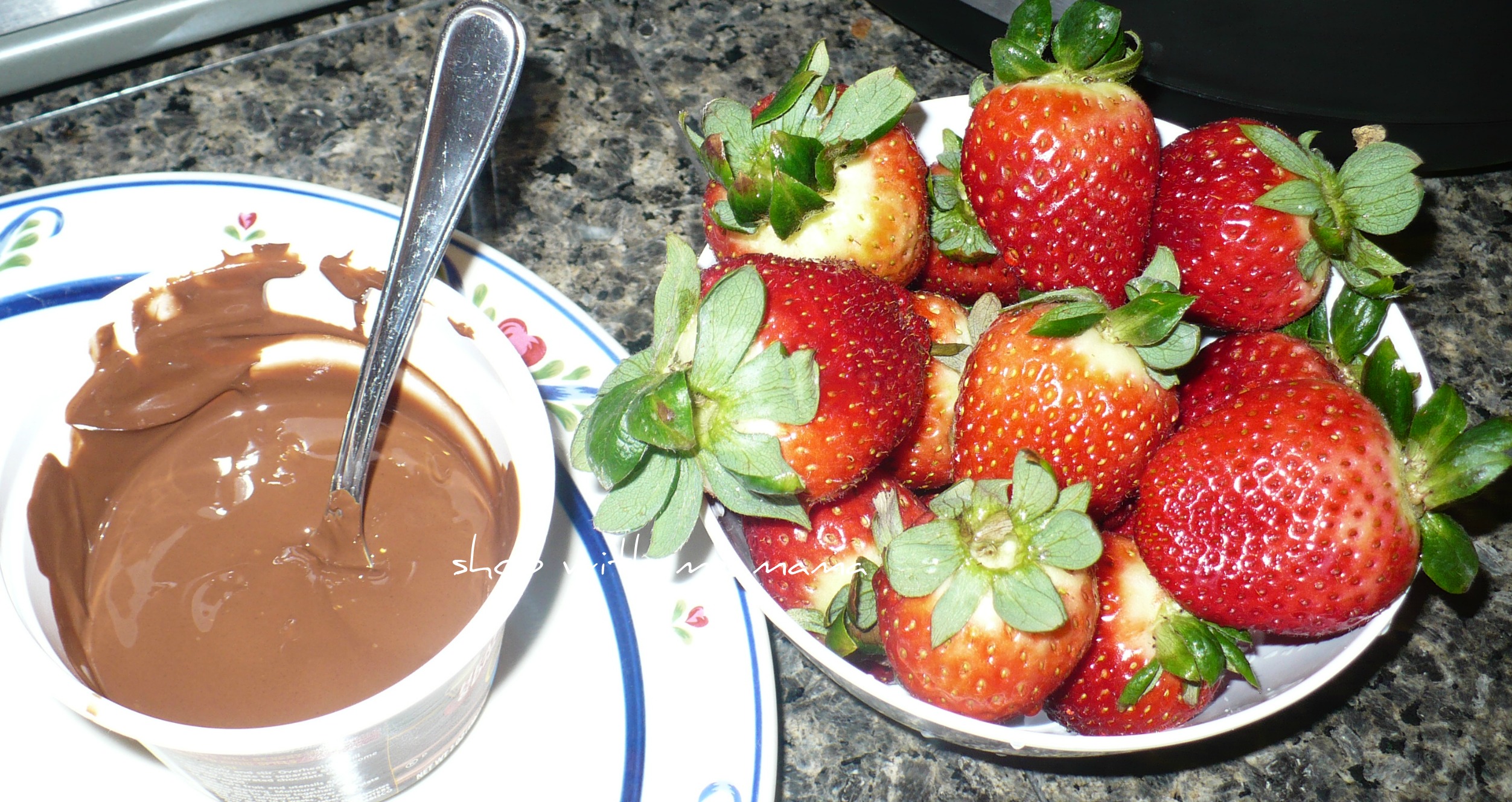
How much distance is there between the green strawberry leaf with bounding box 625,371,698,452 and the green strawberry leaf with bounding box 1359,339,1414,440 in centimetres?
52

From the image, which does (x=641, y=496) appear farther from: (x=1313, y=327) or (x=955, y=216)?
(x=1313, y=327)

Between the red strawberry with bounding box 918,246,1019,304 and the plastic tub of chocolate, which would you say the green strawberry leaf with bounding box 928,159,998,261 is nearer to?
the red strawberry with bounding box 918,246,1019,304

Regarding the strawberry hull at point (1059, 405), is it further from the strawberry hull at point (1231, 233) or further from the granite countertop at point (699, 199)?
the granite countertop at point (699, 199)

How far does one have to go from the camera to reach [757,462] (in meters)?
0.70

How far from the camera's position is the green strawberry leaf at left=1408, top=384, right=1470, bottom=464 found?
736 mm

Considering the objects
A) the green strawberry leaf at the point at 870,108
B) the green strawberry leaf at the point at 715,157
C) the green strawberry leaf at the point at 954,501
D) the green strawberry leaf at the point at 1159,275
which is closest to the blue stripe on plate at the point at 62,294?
the green strawberry leaf at the point at 715,157

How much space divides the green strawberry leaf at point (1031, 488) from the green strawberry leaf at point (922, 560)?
0.05 m

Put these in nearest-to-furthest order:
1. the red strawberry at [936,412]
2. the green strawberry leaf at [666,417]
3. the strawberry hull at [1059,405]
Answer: the green strawberry leaf at [666,417] < the strawberry hull at [1059,405] < the red strawberry at [936,412]

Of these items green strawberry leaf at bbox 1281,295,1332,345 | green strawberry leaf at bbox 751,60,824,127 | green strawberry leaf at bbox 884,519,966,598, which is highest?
green strawberry leaf at bbox 751,60,824,127

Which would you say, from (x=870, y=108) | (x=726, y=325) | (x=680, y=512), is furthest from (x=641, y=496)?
(x=870, y=108)

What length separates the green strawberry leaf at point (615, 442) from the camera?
2.27ft

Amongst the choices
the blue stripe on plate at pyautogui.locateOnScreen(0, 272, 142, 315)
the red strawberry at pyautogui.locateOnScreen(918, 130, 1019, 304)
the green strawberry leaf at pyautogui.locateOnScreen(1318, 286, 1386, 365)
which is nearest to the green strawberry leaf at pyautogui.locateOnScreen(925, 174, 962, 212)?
the red strawberry at pyautogui.locateOnScreen(918, 130, 1019, 304)

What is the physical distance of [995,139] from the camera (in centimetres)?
81

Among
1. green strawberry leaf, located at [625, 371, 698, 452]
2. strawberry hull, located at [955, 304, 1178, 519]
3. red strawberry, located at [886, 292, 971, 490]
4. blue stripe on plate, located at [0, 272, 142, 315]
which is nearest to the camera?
green strawberry leaf, located at [625, 371, 698, 452]
